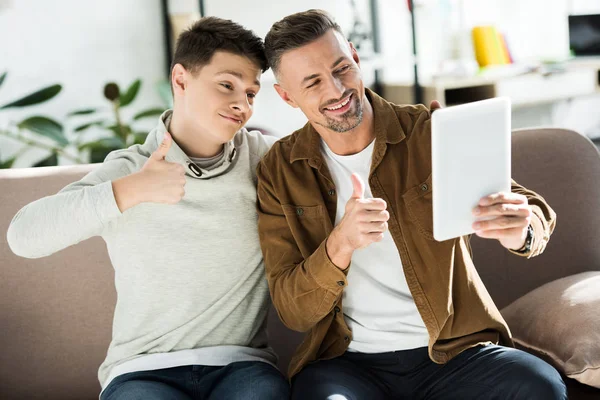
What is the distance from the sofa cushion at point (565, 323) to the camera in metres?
1.43

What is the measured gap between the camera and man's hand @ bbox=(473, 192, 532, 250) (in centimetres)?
126

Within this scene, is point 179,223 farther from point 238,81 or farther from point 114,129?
point 114,129

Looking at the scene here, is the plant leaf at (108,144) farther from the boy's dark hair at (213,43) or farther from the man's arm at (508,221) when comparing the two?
the man's arm at (508,221)

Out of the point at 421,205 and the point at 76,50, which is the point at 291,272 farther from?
the point at 76,50

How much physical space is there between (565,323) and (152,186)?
885 millimetres

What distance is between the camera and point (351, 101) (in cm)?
154

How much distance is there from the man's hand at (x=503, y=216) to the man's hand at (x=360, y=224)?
16 cm

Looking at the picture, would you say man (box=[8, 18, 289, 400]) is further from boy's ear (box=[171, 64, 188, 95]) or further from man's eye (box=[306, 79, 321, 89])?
man's eye (box=[306, 79, 321, 89])

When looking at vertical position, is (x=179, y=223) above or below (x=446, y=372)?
above

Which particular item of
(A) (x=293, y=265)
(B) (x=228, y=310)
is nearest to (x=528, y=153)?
(A) (x=293, y=265)

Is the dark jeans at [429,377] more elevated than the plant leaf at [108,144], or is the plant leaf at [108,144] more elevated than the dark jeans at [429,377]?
the plant leaf at [108,144]

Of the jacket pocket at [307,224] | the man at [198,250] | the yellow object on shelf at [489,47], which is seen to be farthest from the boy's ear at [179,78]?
the yellow object on shelf at [489,47]

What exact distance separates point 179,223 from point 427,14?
3.57 meters

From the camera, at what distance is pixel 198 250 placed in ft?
5.02
